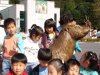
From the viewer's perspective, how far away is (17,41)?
5.84 meters

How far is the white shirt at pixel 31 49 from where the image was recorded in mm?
5965

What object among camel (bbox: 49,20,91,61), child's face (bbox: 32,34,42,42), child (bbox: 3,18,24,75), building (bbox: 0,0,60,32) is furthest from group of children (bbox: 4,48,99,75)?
building (bbox: 0,0,60,32)

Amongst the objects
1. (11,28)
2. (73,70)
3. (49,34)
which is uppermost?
(11,28)

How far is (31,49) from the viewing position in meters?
5.99

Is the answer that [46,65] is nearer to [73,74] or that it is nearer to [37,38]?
[73,74]

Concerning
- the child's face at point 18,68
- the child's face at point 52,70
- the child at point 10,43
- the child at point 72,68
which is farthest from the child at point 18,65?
the child at point 10,43

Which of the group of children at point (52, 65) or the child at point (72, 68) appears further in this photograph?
the child at point (72, 68)

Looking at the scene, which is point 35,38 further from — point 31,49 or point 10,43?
point 10,43

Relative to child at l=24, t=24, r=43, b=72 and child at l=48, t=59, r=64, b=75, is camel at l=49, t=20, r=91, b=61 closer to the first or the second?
child at l=24, t=24, r=43, b=72

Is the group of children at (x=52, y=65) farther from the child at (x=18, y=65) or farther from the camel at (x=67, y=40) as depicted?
the camel at (x=67, y=40)

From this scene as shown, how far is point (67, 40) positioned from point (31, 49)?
1.92 ft

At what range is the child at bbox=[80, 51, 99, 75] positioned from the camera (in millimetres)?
5586

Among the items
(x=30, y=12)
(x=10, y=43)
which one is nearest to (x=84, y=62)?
(x=10, y=43)

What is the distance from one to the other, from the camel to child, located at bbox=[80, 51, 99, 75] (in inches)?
12.4
